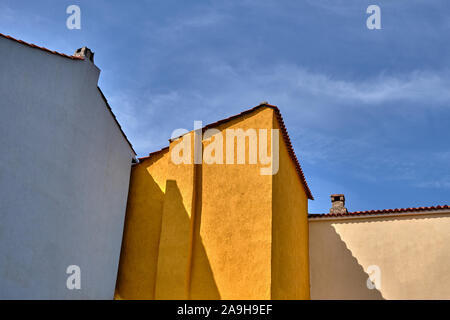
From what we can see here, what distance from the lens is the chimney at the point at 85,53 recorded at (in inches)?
551

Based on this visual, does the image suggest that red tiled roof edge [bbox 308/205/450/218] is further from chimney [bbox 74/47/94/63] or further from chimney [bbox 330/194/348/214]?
chimney [bbox 74/47/94/63]

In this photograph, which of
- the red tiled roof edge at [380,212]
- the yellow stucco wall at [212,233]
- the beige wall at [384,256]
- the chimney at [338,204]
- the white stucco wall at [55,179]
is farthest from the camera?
the chimney at [338,204]

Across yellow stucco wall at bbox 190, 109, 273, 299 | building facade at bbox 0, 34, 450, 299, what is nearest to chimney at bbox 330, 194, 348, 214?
building facade at bbox 0, 34, 450, 299

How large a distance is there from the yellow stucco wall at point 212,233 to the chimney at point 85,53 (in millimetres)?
3550

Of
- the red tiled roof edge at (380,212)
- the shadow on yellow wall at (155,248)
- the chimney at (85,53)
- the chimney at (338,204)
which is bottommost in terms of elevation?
the shadow on yellow wall at (155,248)

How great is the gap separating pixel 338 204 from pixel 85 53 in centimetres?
1122

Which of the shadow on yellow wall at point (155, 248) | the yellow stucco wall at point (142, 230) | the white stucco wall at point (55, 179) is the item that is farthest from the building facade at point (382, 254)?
the white stucco wall at point (55, 179)

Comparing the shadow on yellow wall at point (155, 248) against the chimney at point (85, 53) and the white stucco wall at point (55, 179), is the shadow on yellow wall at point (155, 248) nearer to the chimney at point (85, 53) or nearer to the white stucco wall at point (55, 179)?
the white stucco wall at point (55, 179)

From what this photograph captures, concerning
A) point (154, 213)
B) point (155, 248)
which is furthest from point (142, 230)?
point (155, 248)

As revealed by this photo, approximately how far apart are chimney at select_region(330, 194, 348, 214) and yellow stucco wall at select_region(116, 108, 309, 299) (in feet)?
13.7

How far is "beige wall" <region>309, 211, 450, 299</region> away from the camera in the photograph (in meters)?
15.9

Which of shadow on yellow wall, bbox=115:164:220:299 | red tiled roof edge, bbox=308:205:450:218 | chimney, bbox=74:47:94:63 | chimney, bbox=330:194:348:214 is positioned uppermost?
chimney, bbox=74:47:94:63

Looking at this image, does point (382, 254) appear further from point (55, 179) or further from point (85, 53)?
point (85, 53)

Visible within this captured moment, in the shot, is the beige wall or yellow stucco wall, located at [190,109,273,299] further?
the beige wall
